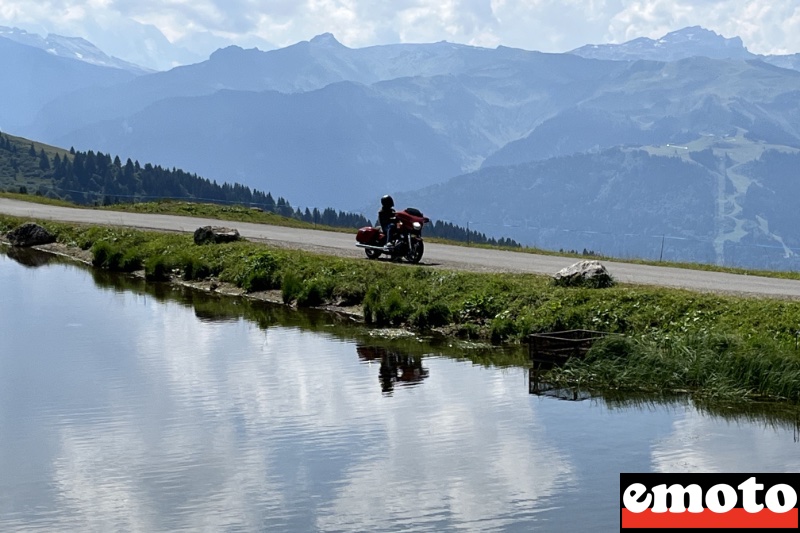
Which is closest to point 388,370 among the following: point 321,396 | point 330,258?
point 321,396

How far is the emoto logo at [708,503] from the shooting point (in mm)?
14867

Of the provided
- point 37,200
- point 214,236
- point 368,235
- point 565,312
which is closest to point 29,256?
point 214,236

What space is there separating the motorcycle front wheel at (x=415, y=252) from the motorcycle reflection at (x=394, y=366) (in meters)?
11.4

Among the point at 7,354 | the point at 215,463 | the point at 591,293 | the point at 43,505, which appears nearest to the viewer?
the point at 43,505

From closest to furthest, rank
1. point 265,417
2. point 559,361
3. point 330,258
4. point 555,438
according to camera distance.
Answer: point 555,438
point 265,417
point 559,361
point 330,258

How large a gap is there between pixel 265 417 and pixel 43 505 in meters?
6.03

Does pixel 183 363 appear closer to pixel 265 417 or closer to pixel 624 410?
pixel 265 417

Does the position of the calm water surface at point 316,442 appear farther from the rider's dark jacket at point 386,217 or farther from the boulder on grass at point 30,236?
the boulder on grass at point 30,236

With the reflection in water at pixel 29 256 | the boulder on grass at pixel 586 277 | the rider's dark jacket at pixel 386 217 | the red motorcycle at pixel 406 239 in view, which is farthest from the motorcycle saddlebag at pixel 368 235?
the reflection in water at pixel 29 256

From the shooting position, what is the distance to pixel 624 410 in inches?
932

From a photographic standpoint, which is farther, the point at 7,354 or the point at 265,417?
the point at 7,354

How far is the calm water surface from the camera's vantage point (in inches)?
667

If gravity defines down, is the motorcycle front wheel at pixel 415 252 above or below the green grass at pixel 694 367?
above

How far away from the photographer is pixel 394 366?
28688mm
